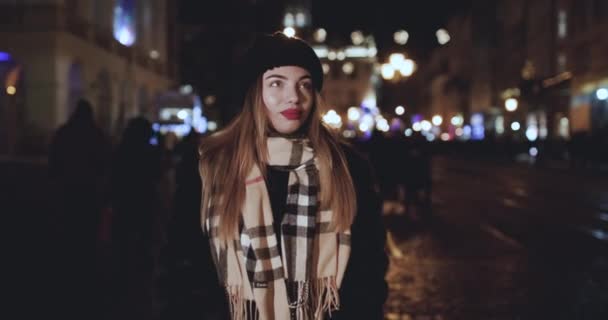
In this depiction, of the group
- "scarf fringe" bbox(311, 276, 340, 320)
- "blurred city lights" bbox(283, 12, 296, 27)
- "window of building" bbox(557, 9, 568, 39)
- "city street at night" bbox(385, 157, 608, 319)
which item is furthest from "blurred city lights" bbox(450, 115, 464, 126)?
"scarf fringe" bbox(311, 276, 340, 320)

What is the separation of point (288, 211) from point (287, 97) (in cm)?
37

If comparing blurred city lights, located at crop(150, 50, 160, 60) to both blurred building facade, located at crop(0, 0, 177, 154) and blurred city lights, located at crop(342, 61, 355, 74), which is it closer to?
blurred building facade, located at crop(0, 0, 177, 154)

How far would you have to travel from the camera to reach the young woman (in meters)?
2.15

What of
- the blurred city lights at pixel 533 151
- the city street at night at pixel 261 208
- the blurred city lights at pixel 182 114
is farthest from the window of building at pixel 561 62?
the blurred city lights at pixel 182 114

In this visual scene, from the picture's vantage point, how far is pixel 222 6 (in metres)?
37.8

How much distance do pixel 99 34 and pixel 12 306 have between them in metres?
26.7

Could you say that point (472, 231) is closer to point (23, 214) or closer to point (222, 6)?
point (23, 214)

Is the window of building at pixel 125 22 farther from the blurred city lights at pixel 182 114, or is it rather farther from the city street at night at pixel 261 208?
the blurred city lights at pixel 182 114

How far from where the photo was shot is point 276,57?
2252mm

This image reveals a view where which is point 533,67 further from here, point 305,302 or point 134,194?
point 305,302

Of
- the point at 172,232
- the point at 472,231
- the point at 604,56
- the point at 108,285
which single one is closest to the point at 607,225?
the point at 472,231

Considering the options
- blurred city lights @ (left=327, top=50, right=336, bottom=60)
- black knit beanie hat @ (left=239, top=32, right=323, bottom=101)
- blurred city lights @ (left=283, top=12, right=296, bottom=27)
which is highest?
blurred city lights @ (left=283, top=12, right=296, bottom=27)

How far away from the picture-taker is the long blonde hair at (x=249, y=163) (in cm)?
217

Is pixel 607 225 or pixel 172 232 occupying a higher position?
pixel 172 232
